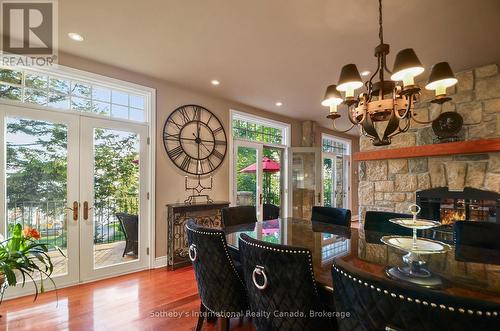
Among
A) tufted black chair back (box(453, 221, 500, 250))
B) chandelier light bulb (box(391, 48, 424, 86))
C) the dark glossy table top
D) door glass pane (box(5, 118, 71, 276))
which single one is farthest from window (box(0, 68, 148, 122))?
tufted black chair back (box(453, 221, 500, 250))

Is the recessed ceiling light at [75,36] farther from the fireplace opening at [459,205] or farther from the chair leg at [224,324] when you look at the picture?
the fireplace opening at [459,205]

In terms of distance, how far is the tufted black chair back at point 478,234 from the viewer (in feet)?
5.97

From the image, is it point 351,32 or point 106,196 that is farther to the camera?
point 106,196

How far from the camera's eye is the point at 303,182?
5.75m

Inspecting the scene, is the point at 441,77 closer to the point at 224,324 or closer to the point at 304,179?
the point at 224,324

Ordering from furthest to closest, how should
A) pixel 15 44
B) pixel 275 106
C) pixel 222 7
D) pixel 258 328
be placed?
pixel 275 106, pixel 15 44, pixel 222 7, pixel 258 328

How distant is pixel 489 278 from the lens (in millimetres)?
1237

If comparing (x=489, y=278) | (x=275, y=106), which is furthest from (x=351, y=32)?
(x=275, y=106)

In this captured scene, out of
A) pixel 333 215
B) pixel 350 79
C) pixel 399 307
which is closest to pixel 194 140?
pixel 333 215

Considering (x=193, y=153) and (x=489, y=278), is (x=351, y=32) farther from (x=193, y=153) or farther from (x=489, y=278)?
(x=193, y=153)

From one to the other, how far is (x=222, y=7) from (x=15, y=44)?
7.65ft

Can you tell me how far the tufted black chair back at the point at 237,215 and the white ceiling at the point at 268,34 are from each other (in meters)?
1.78

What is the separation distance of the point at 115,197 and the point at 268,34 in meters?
2.76

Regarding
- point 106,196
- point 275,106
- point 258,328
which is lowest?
point 258,328
